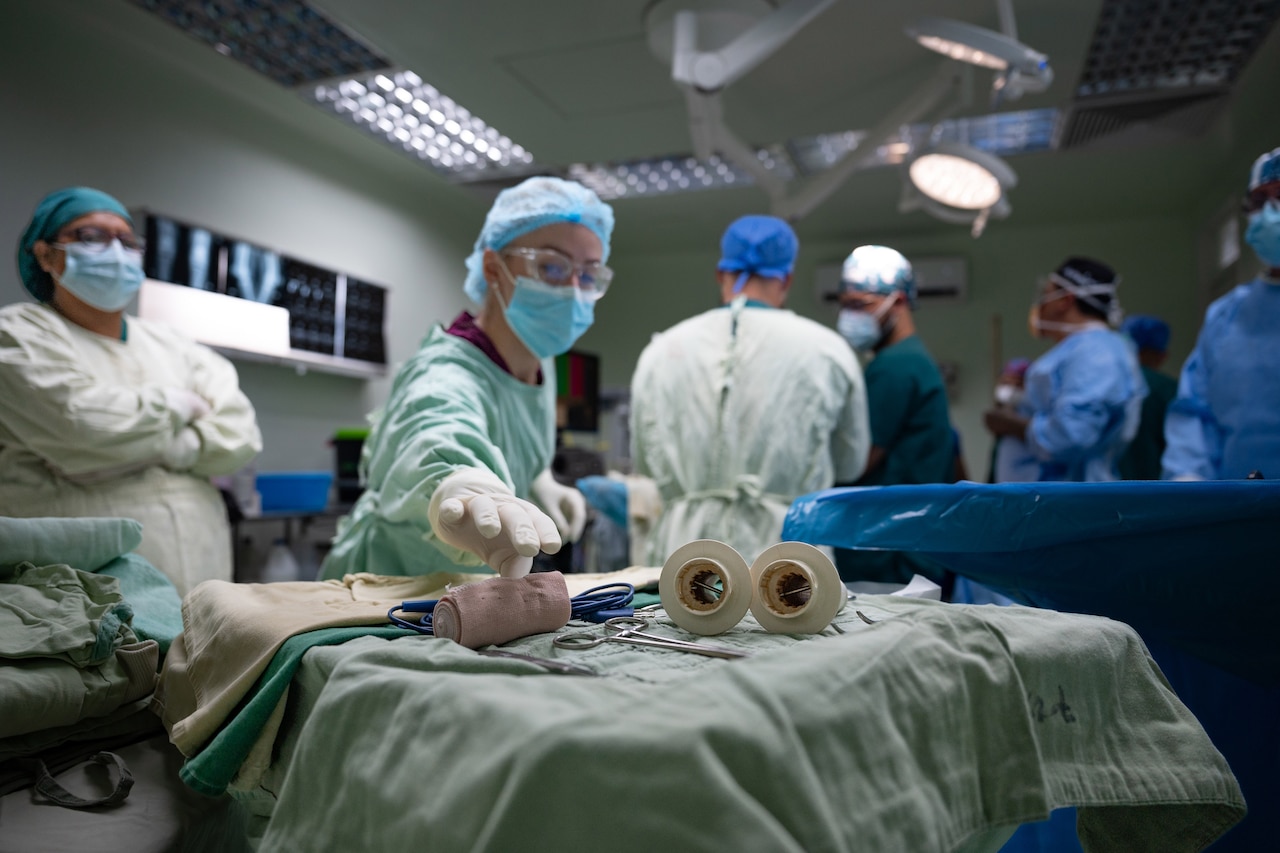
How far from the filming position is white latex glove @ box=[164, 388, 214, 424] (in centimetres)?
202

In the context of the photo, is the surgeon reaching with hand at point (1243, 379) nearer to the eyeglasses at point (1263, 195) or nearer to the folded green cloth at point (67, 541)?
the eyeglasses at point (1263, 195)

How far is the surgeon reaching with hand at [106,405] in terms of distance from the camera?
1.73 metres

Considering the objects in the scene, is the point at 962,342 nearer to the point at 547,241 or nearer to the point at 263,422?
the point at 263,422

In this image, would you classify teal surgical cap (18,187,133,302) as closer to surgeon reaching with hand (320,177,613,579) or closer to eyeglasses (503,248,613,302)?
surgeon reaching with hand (320,177,613,579)

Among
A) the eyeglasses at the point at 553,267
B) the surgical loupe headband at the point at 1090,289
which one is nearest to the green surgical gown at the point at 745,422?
the eyeglasses at the point at 553,267

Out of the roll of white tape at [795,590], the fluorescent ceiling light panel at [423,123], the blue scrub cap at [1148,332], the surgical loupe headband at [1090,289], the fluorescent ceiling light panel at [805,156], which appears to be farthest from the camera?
the blue scrub cap at [1148,332]

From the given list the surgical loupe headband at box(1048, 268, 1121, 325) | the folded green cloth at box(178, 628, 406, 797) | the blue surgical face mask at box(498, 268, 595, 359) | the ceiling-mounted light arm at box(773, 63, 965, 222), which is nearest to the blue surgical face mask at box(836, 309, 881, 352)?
the ceiling-mounted light arm at box(773, 63, 965, 222)

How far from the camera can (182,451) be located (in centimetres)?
205

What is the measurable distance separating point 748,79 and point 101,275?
2.95m

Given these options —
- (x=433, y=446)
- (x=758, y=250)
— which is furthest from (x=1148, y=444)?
(x=433, y=446)

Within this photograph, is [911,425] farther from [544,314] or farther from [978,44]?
[544,314]

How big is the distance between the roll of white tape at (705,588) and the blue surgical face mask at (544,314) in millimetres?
826

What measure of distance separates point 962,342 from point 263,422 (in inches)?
222

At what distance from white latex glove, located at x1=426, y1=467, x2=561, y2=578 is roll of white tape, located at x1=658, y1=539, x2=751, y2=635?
0.51 ft
